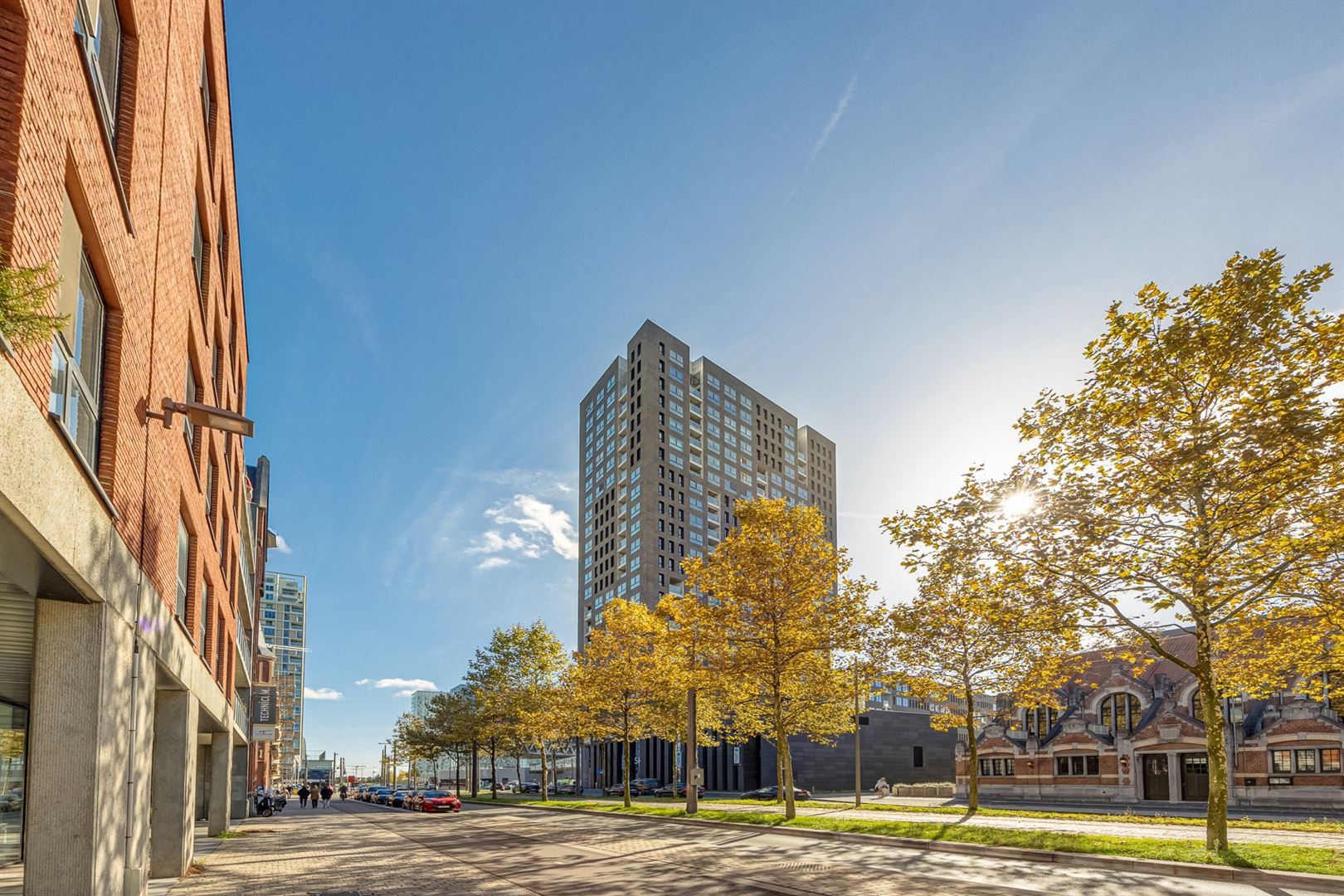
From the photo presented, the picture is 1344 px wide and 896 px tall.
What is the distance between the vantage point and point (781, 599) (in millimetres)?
31109

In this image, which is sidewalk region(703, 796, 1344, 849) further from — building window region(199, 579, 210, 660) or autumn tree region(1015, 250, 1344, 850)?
building window region(199, 579, 210, 660)

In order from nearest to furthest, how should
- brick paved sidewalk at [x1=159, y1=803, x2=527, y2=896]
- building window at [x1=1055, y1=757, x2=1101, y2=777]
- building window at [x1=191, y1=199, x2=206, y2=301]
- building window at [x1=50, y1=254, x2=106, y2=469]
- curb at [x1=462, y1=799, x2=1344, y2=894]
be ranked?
building window at [x1=50, y1=254, x2=106, y2=469], curb at [x1=462, y1=799, x2=1344, y2=894], brick paved sidewalk at [x1=159, y1=803, x2=527, y2=896], building window at [x1=191, y1=199, x2=206, y2=301], building window at [x1=1055, y1=757, x2=1101, y2=777]

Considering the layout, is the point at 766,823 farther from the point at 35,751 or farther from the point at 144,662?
the point at 35,751

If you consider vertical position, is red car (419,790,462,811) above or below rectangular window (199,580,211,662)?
below

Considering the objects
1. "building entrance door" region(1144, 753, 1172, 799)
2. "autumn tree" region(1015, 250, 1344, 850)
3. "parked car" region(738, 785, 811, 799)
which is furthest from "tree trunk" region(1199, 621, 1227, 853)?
"parked car" region(738, 785, 811, 799)

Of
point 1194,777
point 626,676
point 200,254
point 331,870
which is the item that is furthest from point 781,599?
point 1194,777

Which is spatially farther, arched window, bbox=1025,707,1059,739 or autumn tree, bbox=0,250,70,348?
arched window, bbox=1025,707,1059,739

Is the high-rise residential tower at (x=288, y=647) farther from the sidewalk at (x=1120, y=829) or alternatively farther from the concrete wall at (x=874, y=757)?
the sidewalk at (x=1120, y=829)

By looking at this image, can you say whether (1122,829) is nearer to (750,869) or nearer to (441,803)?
(750,869)

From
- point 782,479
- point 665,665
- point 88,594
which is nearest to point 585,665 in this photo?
point 665,665

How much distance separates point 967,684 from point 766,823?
1080cm

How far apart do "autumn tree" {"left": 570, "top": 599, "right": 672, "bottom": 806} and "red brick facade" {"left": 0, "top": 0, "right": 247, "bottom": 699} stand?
21.5 metres

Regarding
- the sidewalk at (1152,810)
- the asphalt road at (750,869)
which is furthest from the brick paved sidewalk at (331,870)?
the sidewalk at (1152,810)

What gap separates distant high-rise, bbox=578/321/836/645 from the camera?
118000 millimetres
